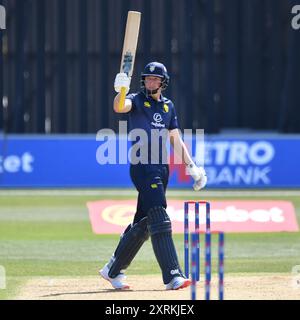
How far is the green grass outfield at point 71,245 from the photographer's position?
1080 cm

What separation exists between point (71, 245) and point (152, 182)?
3862 mm

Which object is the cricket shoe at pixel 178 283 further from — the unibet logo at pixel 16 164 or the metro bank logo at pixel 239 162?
the unibet logo at pixel 16 164

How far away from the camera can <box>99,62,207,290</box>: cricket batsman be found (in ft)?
29.5

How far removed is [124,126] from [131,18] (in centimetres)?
1271

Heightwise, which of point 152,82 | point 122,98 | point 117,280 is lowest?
point 117,280

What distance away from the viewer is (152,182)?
9.04 m

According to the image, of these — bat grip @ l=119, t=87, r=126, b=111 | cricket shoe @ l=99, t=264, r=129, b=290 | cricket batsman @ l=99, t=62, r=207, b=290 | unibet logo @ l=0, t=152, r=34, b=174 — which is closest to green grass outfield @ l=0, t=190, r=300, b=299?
cricket shoe @ l=99, t=264, r=129, b=290

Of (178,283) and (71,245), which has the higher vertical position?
(178,283)

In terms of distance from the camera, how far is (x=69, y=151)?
1898 centimetres

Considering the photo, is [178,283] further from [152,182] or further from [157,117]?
[157,117]

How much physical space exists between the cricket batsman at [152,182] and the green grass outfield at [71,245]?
115 cm

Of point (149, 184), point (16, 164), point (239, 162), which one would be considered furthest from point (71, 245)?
point (239, 162)
